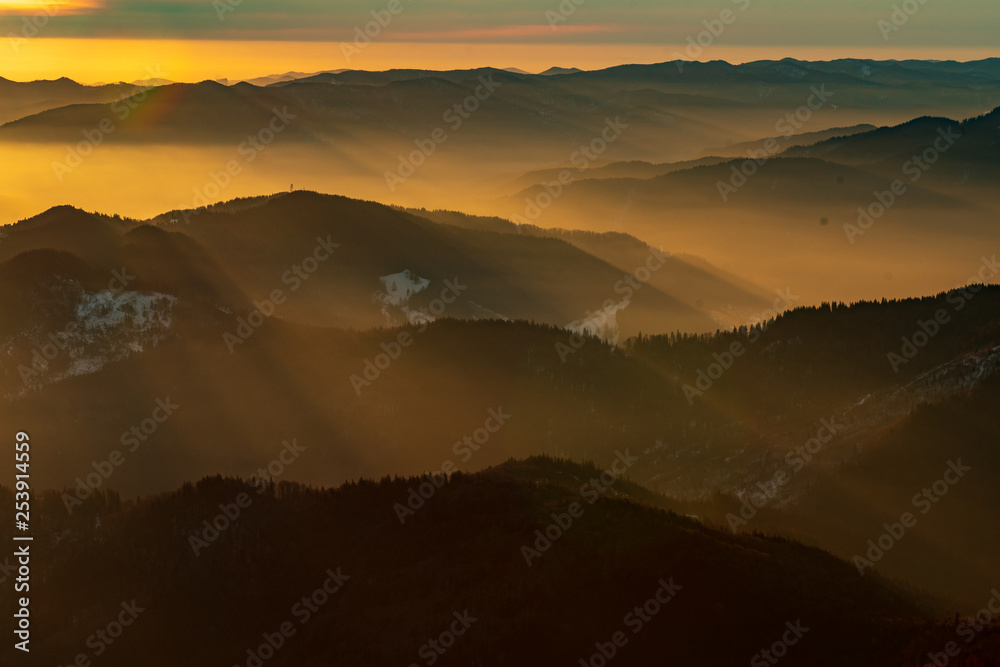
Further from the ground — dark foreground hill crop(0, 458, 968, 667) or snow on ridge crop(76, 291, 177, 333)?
snow on ridge crop(76, 291, 177, 333)

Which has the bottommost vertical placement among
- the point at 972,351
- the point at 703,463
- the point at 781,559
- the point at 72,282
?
the point at 703,463

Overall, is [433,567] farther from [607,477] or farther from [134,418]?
[134,418]

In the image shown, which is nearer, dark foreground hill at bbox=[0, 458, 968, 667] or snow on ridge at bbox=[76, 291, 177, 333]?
dark foreground hill at bbox=[0, 458, 968, 667]

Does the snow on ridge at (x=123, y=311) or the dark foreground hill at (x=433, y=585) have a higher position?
the snow on ridge at (x=123, y=311)


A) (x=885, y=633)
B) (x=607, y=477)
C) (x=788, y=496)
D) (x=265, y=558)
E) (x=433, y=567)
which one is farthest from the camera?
(x=788, y=496)

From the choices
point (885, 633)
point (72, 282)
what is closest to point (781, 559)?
point (885, 633)

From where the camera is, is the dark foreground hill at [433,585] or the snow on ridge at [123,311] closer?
the dark foreground hill at [433,585]

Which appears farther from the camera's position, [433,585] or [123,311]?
[123,311]

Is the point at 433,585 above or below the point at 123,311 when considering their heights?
below
